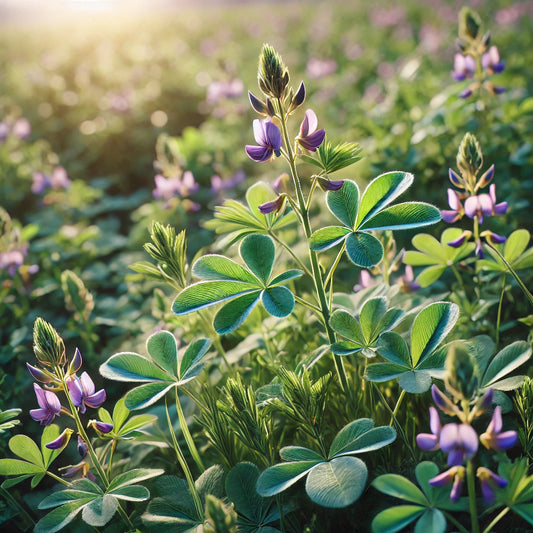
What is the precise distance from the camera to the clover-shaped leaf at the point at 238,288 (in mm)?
1174

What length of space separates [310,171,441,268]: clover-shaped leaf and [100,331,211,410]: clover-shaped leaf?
0.42 metres

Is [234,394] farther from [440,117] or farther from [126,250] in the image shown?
[126,250]

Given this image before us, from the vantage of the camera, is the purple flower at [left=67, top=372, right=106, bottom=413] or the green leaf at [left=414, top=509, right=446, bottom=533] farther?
the purple flower at [left=67, top=372, right=106, bottom=413]

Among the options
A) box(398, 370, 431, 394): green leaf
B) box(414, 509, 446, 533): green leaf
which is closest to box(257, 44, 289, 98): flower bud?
box(398, 370, 431, 394): green leaf

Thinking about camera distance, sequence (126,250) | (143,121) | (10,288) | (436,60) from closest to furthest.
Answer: (10,288)
(126,250)
(143,121)
(436,60)

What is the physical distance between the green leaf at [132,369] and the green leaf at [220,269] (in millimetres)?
270

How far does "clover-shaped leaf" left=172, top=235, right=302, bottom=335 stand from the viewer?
46.2 inches

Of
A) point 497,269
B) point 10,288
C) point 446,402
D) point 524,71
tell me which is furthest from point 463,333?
point 524,71

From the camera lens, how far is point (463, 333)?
1642 mm

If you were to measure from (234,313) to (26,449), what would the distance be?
0.69 m

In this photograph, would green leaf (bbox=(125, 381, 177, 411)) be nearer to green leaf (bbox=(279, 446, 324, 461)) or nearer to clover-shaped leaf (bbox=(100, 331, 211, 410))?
clover-shaped leaf (bbox=(100, 331, 211, 410))

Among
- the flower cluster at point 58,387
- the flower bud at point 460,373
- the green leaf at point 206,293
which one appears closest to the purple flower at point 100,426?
the flower cluster at point 58,387

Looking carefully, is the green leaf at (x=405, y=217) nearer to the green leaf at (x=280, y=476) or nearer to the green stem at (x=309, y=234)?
the green stem at (x=309, y=234)

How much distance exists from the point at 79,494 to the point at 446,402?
924mm
